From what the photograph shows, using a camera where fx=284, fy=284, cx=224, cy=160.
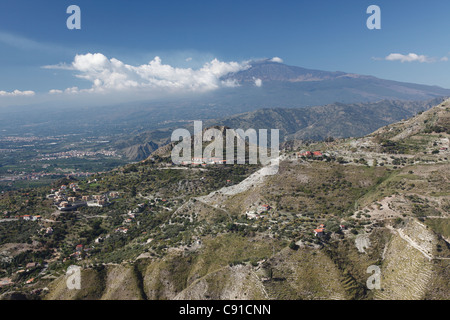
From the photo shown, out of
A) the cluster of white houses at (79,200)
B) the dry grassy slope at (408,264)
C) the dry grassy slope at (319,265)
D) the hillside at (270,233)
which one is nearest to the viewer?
the dry grassy slope at (408,264)

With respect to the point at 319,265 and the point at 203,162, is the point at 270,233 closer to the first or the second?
the point at 319,265

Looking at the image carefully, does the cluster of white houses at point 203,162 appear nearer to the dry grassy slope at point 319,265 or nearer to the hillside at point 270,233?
the hillside at point 270,233

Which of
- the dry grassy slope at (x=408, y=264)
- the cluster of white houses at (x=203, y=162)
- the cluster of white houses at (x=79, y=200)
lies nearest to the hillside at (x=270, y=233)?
the dry grassy slope at (x=408, y=264)

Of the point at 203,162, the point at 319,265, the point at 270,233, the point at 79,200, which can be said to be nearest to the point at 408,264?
the point at 319,265

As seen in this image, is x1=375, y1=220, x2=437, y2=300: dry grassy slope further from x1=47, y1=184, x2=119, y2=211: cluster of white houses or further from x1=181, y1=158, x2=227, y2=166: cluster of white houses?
x1=181, y1=158, x2=227, y2=166: cluster of white houses

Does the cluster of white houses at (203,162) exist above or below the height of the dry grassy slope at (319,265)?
above

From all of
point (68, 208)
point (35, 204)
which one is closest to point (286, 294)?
point (68, 208)

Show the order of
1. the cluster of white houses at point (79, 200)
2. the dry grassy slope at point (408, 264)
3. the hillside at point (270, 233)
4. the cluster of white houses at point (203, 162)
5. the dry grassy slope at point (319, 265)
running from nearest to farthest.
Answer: the dry grassy slope at point (408, 264) → the dry grassy slope at point (319, 265) → the hillside at point (270, 233) → the cluster of white houses at point (79, 200) → the cluster of white houses at point (203, 162)

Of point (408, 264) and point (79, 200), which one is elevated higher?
point (408, 264)
